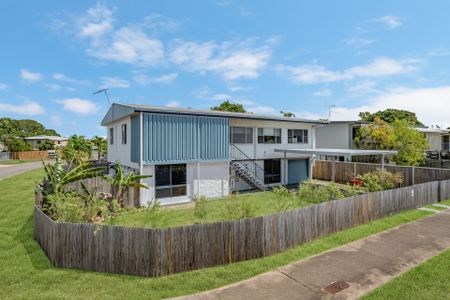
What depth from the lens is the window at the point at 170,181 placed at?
16.5 metres

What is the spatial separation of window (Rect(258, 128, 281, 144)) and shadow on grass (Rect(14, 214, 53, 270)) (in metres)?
16.1

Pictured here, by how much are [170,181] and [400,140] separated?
86.4ft

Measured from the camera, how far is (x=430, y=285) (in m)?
6.60

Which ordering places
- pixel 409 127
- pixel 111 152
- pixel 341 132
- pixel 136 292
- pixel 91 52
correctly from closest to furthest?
pixel 136 292
pixel 91 52
pixel 111 152
pixel 409 127
pixel 341 132

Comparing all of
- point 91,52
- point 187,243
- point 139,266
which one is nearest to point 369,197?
point 187,243

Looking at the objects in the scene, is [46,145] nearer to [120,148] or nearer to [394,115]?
[120,148]

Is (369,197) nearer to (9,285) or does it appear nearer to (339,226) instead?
(339,226)

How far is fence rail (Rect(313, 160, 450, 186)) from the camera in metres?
20.2

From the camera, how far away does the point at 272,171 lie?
23250mm

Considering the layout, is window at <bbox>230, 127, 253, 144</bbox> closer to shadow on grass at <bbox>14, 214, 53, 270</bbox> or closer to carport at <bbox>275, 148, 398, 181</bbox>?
carport at <bbox>275, 148, 398, 181</bbox>

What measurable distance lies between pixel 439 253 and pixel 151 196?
13564mm

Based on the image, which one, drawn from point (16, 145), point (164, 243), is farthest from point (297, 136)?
point (16, 145)

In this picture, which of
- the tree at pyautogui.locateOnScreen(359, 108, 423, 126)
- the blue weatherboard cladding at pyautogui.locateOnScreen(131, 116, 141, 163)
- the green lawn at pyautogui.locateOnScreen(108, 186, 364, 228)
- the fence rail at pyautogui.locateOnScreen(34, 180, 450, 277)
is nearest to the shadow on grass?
the fence rail at pyautogui.locateOnScreen(34, 180, 450, 277)

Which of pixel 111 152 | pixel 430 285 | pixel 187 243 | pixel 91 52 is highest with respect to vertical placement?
pixel 91 52
